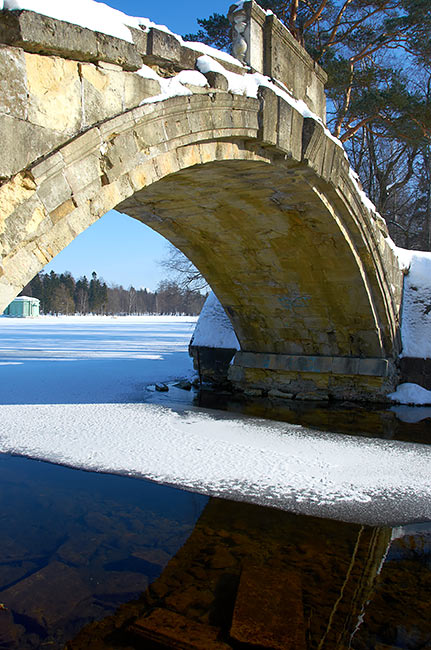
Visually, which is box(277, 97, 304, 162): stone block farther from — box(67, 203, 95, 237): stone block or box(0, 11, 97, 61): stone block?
box(67, 203, 95, 237): stone block

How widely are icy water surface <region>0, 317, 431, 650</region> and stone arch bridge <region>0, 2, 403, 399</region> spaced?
5.95 ft

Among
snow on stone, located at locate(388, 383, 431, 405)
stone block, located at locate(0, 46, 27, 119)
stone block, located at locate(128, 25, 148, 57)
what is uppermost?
stone block, located at locate(128, 25, 148, 57)

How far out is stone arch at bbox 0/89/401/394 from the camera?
3.13 metres

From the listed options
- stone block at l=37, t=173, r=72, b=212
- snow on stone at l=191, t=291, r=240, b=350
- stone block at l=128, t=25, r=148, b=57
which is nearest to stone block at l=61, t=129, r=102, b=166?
stone block at l=37, t=173, r=72, b=212

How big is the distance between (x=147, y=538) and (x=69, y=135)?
9.17 ft

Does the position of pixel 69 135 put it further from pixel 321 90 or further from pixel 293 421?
pixel 293 421

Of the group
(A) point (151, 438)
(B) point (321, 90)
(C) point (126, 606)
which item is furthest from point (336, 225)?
(C) point (126, 606)

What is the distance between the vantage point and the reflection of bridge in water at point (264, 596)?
2.69 m

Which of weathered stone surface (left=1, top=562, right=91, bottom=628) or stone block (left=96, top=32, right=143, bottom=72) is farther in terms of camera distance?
stone block (left=96, top=32, right=143, bottom=72)

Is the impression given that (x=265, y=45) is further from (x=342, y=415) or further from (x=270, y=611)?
(x=342, y=415)

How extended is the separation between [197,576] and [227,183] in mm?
4359

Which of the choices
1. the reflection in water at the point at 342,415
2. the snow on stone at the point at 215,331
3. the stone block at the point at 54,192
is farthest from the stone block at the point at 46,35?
the snow on stone at the point at 215,331

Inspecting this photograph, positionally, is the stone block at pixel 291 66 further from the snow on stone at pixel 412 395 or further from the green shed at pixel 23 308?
the green shed at pixel 23 308

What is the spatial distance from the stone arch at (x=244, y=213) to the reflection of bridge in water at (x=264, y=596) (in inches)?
75.4
